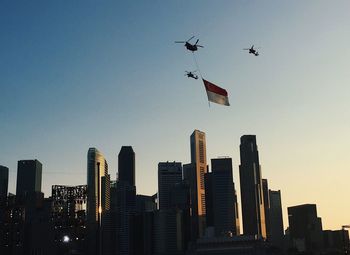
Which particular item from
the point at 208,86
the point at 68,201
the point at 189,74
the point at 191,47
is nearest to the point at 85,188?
the point at 68,201

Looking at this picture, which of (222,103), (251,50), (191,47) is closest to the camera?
(222,103)

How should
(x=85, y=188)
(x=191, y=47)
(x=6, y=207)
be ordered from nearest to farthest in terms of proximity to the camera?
(x=191, y=47), (x=85, y=188), (x=6, y=207)

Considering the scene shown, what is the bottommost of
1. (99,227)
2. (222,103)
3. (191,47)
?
(99,227)

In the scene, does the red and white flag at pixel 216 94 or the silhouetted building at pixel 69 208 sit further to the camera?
the silhouetted building at pixel 69 208

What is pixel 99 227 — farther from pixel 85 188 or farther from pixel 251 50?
pixel 85 188

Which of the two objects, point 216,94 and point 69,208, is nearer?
point 216,94

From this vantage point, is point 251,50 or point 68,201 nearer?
point 251,50

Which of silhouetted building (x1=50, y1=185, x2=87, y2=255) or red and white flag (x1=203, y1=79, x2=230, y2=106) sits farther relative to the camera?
silhouetted building (x1=50, y1=185, x2=87, y2=255)

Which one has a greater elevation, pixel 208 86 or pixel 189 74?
pixel 189 74
